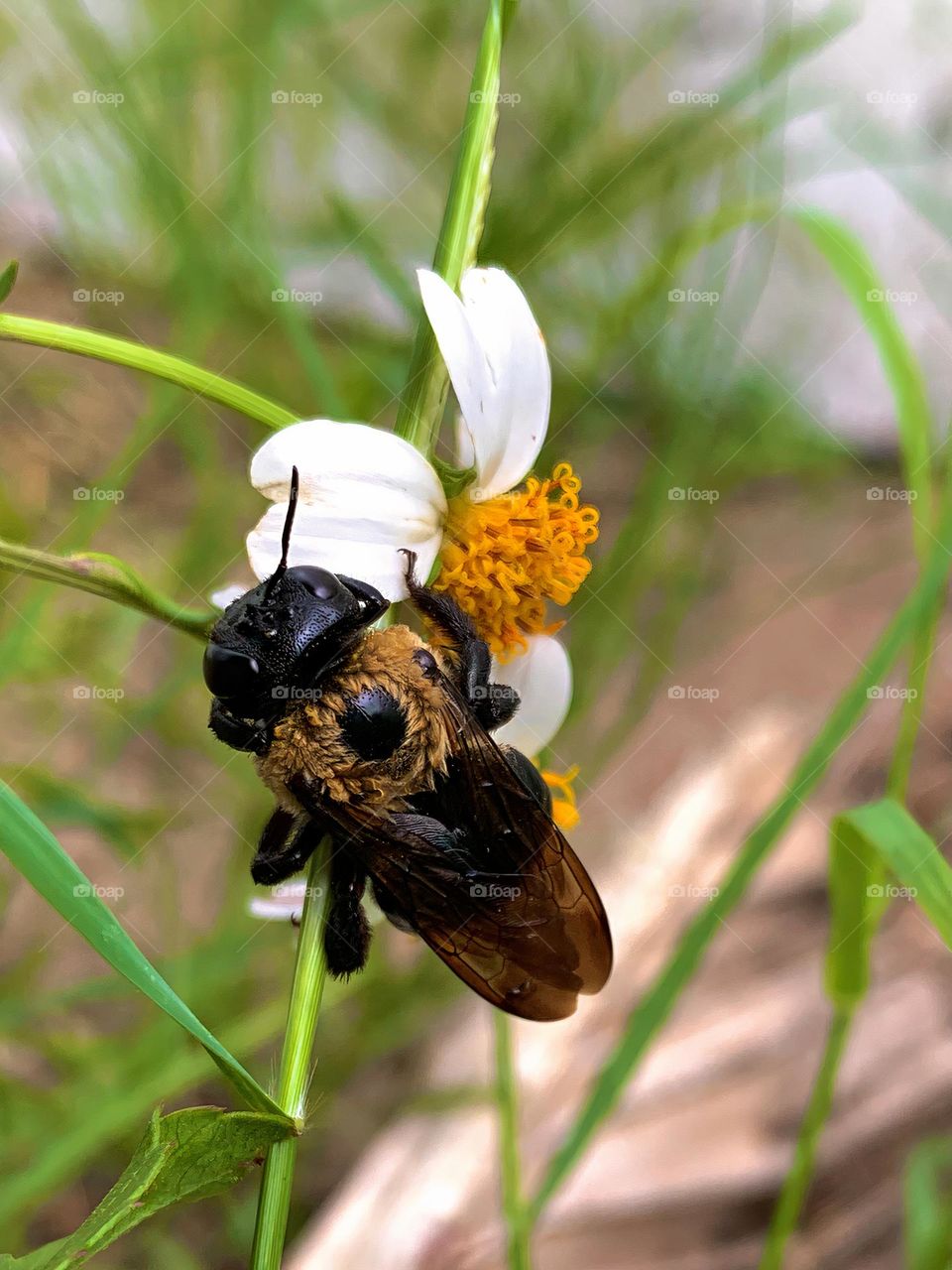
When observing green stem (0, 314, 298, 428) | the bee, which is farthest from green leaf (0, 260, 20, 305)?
the bee

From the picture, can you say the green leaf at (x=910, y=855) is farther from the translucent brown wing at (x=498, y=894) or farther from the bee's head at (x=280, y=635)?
the bee's head at (x=280, y=635)

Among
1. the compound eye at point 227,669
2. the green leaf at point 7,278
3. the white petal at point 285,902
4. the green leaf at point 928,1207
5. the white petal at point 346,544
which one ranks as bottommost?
the green leaf at point 928,1207

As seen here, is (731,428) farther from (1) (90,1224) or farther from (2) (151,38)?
(1) (90,1224)

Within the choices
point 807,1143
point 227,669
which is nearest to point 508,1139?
point 807,1143

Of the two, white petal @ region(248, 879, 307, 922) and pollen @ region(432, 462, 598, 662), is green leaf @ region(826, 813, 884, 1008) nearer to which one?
pollen @ region(432, 462, 598, 662)

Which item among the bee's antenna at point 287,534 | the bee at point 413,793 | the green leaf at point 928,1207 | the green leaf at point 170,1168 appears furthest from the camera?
the green leaf at point 928,1207

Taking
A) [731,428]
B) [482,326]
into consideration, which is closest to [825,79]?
[731,428]

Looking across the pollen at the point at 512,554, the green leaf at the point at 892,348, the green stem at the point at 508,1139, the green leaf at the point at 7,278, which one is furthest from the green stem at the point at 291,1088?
the green leaf at the point at 892,348
